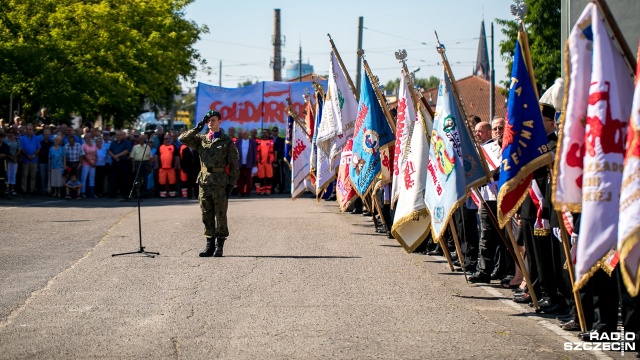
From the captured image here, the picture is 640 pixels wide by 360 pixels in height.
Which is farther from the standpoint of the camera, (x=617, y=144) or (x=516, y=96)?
(x=516, y=96)

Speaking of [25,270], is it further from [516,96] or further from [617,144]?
[617,144]

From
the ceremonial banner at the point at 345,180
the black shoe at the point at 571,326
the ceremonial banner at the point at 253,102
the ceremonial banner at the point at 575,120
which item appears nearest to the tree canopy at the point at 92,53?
the ceremonial banner at the point at 253,102

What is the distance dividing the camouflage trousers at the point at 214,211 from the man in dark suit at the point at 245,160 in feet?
51.8

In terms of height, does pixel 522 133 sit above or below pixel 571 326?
above

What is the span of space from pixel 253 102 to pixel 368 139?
18.1 metres

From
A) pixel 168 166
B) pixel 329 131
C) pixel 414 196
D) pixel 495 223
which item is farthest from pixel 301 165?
pixel 495 223

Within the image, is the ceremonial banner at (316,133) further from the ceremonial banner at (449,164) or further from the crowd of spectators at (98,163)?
the ceremonial banner at (449,164)

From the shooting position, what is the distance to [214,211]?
14.2 meters

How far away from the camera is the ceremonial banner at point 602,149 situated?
7004 mm

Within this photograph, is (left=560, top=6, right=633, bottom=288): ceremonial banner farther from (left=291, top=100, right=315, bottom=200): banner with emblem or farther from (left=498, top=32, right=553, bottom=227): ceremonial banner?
(left=291, top=100, right=315, bottom=200): banner with emblem

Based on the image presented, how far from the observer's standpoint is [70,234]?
1691cm

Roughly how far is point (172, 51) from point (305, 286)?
43.3 meters

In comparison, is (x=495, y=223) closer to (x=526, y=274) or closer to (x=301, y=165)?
(x=526, y=274)

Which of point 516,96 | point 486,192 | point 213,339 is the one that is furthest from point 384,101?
Result: point 213,339
